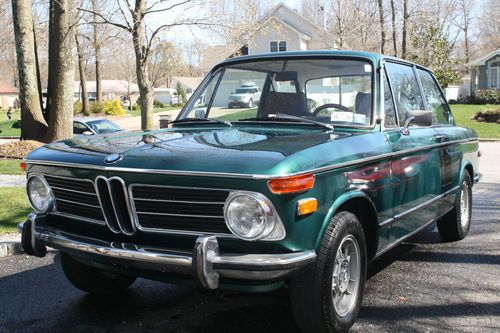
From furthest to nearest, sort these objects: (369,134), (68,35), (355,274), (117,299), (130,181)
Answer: (68,35)
(117,299)
(369,134)
(355,274)
(130,181)

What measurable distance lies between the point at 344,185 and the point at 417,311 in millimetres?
1383

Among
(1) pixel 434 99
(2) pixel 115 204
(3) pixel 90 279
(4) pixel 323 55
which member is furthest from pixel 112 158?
(1) pixel 434 99

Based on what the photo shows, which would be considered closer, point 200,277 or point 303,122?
point 200,277

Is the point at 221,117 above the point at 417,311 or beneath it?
above

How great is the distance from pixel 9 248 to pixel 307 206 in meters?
4.09

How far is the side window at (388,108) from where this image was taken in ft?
14.5

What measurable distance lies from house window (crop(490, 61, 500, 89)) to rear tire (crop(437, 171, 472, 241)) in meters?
42.5

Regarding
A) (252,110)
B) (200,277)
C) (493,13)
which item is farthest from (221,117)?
(493,13)

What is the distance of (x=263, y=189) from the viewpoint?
115 inches

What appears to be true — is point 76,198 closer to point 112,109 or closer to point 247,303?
point 247,303

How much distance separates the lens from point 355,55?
15.1ft

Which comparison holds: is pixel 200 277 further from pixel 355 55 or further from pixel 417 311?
pixel 355 55

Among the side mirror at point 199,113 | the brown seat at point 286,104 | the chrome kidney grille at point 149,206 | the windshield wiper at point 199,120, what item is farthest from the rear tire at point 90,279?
the brown seat at point 286,104

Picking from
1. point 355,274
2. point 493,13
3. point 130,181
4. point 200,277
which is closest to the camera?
point 200,277
